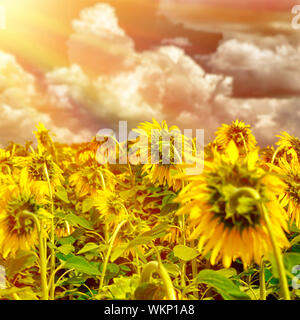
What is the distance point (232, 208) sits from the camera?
1.99 feet

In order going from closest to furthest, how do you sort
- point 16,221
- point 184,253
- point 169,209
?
point 16,221 → point 184,253 → point 169,209

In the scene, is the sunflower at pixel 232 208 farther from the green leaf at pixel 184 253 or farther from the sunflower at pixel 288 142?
the sunflower at pixel 288 142

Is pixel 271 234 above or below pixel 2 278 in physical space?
above

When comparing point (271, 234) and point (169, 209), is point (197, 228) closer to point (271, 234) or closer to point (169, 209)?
point (271, 234)

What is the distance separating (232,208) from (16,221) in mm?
599

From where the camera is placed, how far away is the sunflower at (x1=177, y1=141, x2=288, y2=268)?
613 millimetres

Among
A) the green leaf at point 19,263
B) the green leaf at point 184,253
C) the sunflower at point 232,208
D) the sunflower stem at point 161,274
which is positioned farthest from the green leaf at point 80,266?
the sunflower at point 232,208

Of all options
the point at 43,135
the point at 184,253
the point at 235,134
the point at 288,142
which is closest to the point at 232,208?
the point at 184,253

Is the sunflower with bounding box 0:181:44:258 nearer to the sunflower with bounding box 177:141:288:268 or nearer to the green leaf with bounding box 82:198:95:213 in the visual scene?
the sunflower with bounding box 177:141:288:268

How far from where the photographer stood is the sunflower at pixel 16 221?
0.93 metres

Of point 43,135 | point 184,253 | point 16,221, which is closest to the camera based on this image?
point 16,221

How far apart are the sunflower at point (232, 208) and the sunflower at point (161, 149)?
2.13 ft
